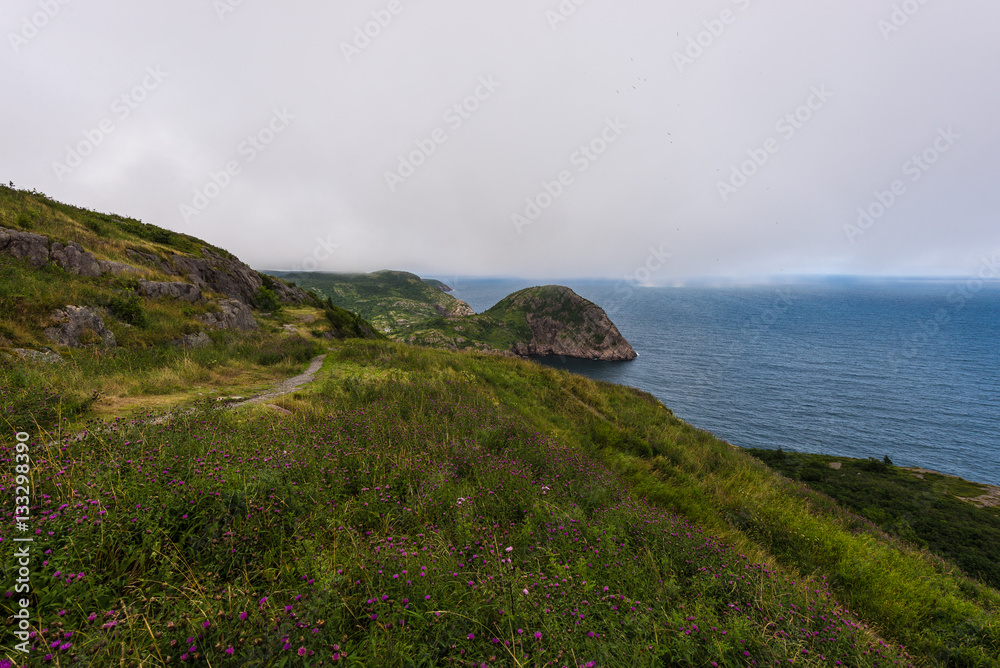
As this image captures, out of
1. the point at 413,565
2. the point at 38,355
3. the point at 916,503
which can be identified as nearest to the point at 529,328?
the point at 916,503

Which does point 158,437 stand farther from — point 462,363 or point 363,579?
point 462,363

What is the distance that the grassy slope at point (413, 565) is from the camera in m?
2.50

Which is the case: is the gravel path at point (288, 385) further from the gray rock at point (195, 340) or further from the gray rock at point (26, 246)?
the gray rock at point (26, 246)

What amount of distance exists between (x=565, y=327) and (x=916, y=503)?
9798 cm

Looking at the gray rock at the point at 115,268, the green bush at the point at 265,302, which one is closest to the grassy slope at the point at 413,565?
the gray rock at the point at 115,268

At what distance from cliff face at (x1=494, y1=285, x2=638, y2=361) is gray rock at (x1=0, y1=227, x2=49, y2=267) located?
4247 inches

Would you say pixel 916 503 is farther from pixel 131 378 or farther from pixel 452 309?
pixel 452 309

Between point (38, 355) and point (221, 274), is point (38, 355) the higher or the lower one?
the lower one

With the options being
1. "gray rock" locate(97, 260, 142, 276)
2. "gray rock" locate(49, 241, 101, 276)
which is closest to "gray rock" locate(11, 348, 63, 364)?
"gray rock" locate(49, 241, 101, 276)

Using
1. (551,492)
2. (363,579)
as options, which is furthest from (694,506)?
(363,579)

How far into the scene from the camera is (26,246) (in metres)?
12.7

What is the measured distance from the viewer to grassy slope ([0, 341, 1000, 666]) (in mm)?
2504

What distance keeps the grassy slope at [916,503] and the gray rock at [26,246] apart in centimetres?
4007

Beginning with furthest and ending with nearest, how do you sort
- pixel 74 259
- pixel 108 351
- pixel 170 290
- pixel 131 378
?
pixel 170 290 < pixel 74 259 < pixel 108 351 < pixel 131 378
